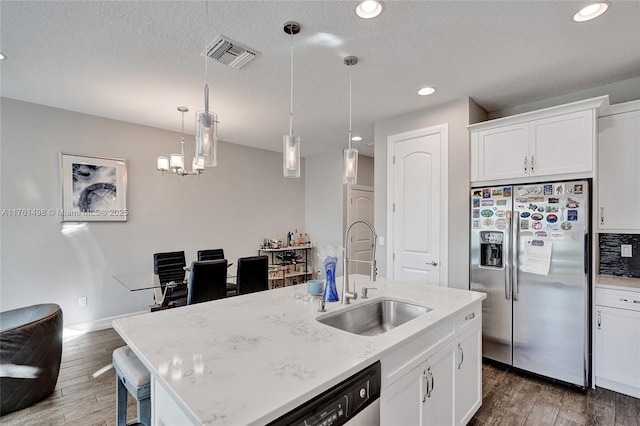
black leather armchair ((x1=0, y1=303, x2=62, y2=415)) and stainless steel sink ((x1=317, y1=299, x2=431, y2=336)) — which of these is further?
black leather armchair ((x1=0, y1=303, x2=62, y2=415))

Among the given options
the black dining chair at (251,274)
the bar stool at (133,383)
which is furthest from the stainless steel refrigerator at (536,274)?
the bar stool at (133,383)

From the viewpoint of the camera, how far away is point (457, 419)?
1801mm

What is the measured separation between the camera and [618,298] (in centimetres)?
242

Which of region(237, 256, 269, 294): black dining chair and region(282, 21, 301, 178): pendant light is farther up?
region(282, 21, 301, 178): pendant light

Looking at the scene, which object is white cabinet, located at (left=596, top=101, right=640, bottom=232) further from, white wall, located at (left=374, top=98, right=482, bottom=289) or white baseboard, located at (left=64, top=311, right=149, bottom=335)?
white baseboard, located at (left=64, top=311, right=149, bottom=335)

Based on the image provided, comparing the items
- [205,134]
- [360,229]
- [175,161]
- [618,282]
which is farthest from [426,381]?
[360,229]

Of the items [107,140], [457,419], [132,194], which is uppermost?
[107,140]

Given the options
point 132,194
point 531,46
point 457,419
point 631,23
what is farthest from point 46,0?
point 631,23

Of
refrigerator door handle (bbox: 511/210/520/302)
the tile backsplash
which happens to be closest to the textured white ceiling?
refrigerator door handle (bbox: 511/210/520/302)

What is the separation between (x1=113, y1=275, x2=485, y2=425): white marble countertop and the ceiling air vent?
5.76 feet

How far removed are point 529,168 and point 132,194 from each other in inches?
181

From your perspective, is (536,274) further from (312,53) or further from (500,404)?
(312,53)

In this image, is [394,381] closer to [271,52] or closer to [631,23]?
[271,52]

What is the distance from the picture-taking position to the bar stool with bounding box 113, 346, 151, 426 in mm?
1343
